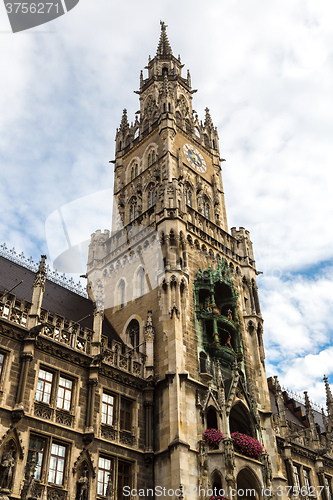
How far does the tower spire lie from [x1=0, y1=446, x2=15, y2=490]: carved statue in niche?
40.5 metres

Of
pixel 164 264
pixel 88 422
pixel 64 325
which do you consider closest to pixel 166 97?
pixel 164 264

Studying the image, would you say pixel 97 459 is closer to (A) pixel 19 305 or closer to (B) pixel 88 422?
(B) pixel 88 422

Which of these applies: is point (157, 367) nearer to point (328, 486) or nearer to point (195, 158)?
point (328, 486)

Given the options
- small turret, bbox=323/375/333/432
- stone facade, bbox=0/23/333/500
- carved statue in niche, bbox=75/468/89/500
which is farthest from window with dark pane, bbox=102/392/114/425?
small turret, bbox=323/375/333/432

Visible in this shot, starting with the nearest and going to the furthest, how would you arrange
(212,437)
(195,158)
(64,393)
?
(64,393) < (212,437) < (195,158)

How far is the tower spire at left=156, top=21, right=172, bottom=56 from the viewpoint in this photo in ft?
165

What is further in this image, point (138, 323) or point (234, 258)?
point (234, 258)

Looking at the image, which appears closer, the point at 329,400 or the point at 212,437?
the point at 212,437

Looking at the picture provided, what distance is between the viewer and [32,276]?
3231 cm

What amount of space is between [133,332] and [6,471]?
13162 mm

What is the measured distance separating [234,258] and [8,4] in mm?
25578

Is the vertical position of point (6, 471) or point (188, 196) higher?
point (188, 196)

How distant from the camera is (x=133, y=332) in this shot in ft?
104

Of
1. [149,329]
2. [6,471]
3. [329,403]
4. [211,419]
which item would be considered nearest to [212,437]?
[211,419]
